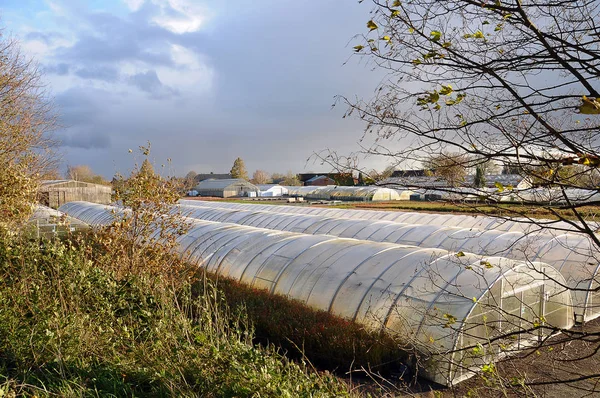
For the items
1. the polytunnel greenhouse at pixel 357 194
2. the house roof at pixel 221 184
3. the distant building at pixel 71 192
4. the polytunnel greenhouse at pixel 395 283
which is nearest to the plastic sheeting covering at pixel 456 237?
the polytunnel greenhouse at pixel 395 283

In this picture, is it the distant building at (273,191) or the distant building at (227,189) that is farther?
the distant building at (273,191)

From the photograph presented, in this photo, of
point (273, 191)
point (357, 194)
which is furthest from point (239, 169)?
point (357, 194)

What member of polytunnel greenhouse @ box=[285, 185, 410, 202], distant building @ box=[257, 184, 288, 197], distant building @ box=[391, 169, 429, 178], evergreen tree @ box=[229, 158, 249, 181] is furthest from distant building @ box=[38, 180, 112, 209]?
evergreen tree @ box=[229, 158, 249, 181]

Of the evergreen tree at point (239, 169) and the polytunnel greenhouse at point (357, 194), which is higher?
the evergreen tree at point (239, 169)

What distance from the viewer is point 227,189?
78000 millimetres

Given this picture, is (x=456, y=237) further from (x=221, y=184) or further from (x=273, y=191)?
(x=273, y=191)

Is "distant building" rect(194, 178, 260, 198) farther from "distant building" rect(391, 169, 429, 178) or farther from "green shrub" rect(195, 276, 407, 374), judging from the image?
"distant building" rect(391, 169, 429, 178)

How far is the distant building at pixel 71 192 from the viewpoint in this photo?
134ft

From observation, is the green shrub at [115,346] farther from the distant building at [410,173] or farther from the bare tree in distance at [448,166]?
the bare tree in distance at [448,166]

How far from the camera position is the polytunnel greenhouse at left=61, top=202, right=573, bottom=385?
27.4ft

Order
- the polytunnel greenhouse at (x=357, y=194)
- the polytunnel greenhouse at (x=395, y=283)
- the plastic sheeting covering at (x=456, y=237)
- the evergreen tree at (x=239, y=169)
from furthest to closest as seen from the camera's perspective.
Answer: the evergreen tree at (x=239, y=169), the polytunnel greenhouse at (x=357, y=194), the plastic sheeting covering at (x=456, y=237), the polytunnel greenhouse at (x=395, y=283)

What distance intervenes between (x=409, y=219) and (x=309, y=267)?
45.4 feet

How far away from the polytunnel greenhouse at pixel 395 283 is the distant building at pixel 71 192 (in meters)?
31.1

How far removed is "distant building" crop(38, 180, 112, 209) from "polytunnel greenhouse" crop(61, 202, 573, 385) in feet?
102
